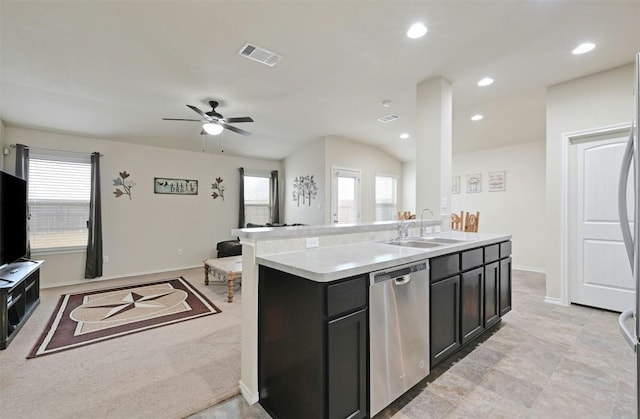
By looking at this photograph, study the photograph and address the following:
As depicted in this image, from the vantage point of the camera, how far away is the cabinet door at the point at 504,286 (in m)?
2.85

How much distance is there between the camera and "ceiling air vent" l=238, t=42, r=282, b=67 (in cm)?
272

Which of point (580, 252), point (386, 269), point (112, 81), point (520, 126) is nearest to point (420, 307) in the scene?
point (386, 269)

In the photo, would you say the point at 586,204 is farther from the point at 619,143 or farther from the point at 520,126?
the point at 520,126

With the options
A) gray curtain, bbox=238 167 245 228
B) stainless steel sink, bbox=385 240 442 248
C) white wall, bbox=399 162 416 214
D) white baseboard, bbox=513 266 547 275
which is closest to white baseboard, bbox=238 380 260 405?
stainless steel sink, bbox=385 240 442 248

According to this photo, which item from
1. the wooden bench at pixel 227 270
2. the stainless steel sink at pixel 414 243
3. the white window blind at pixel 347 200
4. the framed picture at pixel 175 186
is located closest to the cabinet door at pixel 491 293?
the stainless steel sink at pixel 414 243

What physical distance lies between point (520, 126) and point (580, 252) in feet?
7.97

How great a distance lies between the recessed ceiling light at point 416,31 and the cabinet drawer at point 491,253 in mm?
2053

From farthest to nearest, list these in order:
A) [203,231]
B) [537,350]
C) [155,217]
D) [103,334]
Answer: [203,231] < [155,217] < [103,334] < [537,350]

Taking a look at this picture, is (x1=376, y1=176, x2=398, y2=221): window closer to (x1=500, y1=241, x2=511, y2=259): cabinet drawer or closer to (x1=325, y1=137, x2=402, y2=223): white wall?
(x1=325, y1=137, x2=402, y2=223): white wall

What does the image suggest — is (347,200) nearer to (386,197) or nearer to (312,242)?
(386,197)

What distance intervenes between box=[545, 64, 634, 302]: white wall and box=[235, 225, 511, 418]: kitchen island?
250 centimetres

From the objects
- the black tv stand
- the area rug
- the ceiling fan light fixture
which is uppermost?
the ceiling fan light fixture

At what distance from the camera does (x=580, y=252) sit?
3.48 m

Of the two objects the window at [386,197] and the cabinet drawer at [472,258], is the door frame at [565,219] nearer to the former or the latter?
the cabinet drawer at [472,258]
